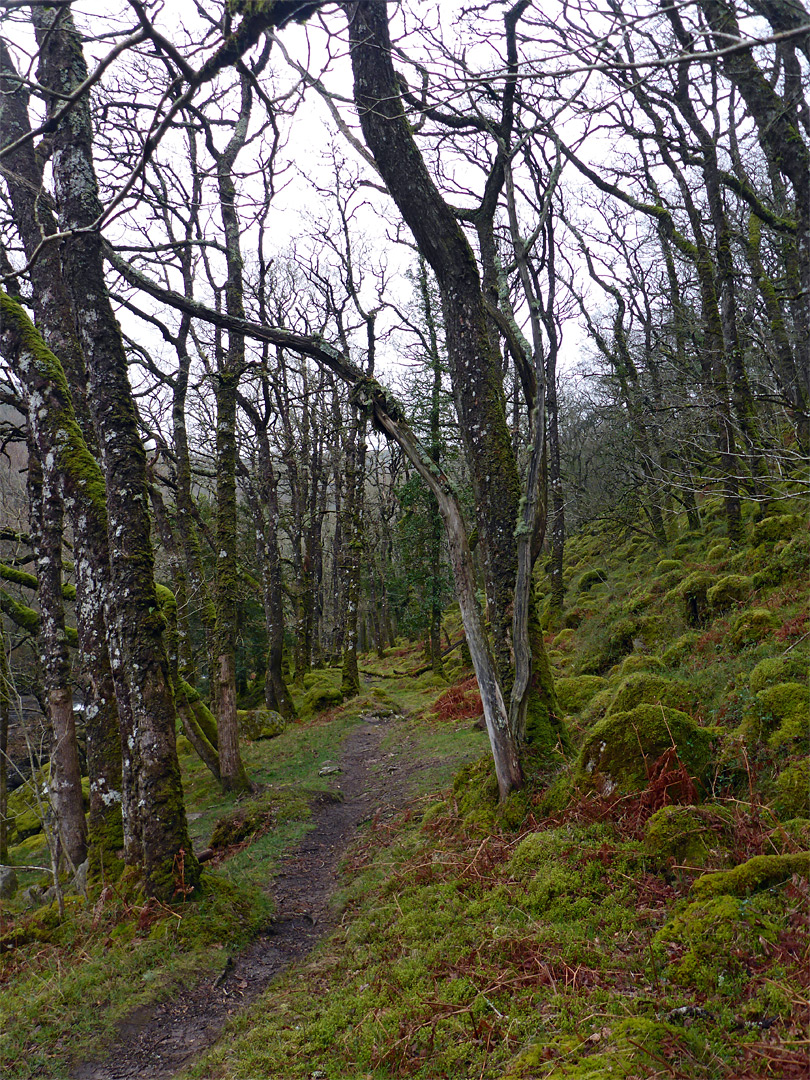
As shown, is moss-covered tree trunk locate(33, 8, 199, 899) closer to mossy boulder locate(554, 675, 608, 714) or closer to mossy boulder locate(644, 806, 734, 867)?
mossy boulder locate(644, 806, 734, 867)

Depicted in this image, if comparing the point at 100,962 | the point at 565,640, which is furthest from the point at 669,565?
the point at 100,962

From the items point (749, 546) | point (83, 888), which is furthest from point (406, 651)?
point (83, 888)

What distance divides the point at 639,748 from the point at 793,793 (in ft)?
3.41

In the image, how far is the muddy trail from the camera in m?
3.65

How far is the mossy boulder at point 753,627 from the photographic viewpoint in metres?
7.15

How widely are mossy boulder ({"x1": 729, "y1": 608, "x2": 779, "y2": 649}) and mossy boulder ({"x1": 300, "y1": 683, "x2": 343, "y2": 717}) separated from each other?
12.2 m

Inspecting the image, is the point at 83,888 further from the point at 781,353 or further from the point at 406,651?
the point at 406,651

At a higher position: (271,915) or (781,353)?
(781,353)

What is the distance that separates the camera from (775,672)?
5195mm

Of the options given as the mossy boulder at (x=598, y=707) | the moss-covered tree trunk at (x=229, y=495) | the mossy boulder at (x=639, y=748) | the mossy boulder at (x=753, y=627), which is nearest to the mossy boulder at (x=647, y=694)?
the mossy boulder at (x=639, y=748)

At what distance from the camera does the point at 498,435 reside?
5902mm

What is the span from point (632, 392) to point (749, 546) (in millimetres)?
7450

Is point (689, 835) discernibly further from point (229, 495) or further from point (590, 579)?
point (590, 579)

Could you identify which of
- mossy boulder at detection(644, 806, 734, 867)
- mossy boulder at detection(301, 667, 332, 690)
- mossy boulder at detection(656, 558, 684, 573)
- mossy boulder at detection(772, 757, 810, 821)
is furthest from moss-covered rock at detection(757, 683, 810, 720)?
mossy boulder at detection(301, 667, 332, 690)
